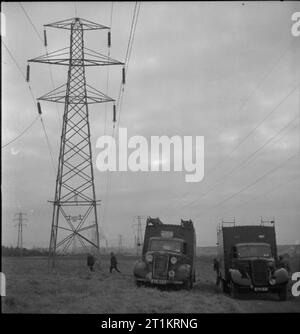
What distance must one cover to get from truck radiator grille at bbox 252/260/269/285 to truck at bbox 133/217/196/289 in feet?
10.4

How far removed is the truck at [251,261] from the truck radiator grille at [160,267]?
268 cm

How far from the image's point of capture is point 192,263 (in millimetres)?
23469

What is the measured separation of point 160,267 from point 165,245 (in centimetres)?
160

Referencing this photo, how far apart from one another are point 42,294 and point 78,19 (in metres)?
17.6

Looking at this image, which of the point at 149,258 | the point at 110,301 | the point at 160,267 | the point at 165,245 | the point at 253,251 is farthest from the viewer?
the point at 165,245

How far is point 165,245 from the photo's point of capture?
2322cm

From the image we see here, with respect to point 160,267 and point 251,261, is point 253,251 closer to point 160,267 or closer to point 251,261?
point 251,261

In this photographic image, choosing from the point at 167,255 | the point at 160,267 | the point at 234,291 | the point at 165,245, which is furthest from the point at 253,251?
the point at 165,245

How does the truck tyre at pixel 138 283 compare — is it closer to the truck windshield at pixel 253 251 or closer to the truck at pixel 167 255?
the truck at pixel 167 255

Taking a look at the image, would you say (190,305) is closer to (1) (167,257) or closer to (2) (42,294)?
(2) (42,294)

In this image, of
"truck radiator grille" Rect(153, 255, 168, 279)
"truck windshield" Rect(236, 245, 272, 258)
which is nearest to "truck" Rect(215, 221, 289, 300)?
"truck windshield" Rect(236, 245, 272, 258)

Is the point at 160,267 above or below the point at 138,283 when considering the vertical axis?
above

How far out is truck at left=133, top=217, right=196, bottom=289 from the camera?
21.6 metres
